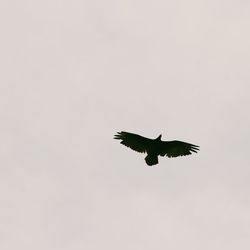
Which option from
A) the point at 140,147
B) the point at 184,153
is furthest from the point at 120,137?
the point at 184,153

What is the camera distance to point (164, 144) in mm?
23625

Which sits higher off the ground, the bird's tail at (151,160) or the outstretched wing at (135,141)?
the outstretched wing at (135,141)

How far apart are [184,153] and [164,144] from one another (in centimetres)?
149

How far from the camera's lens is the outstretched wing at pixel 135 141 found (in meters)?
23.3

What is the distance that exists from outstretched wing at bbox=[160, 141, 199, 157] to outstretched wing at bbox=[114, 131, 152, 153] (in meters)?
0.97

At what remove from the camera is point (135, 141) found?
922 inches

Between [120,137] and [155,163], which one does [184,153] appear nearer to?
[155,163]

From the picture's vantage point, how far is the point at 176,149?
24.2m

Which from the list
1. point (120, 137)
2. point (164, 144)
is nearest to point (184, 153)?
point (164, 144)

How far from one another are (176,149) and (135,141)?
8.14 feet

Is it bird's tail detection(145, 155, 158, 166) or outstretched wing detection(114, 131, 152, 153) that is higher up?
outstretched wing detection(114, 131, 152, 153)

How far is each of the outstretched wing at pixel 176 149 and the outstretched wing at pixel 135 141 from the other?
3.18 ft

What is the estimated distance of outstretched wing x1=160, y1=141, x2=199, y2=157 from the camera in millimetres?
23781

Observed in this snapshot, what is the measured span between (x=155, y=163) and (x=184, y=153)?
6.51 ft
